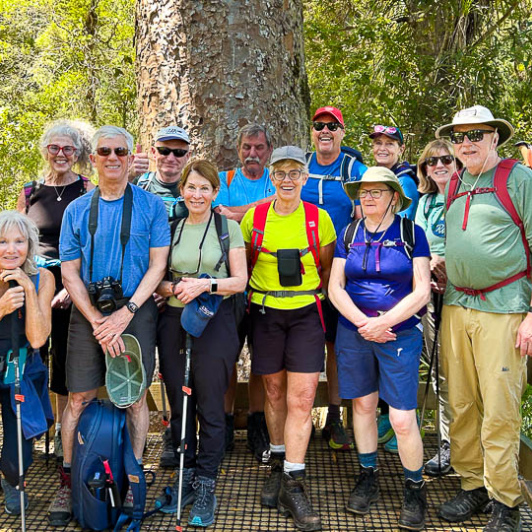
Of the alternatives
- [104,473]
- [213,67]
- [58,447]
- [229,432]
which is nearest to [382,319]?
[229,432]

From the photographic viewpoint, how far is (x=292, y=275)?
3.65 meters

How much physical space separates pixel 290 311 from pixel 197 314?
579mm

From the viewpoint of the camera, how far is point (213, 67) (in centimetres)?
499

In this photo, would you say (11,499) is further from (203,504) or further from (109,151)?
(109,151)

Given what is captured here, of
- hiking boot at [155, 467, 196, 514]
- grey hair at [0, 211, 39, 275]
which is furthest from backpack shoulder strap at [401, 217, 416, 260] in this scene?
grey hair at [0, 211, 39, 275]

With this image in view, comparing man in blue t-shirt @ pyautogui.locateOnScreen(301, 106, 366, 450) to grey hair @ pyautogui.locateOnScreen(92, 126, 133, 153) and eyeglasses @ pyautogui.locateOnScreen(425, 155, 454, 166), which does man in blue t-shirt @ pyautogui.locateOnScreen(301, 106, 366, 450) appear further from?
grey hair @ pyautogui.locateOnScreen(92, 126, 133, 153)

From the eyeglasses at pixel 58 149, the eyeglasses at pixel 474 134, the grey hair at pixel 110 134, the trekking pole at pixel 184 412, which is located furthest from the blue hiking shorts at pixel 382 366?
the eyeglasses at pixel 58 149

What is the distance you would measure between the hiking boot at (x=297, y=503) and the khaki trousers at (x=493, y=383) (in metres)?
1.00

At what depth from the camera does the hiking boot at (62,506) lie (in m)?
3.55

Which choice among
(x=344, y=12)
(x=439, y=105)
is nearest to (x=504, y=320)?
(x=439, y=105)

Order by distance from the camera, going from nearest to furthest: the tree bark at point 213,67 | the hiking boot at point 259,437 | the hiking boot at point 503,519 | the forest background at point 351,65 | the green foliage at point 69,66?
the hiking boot at point 503,519, the hiking boot at point 259,437, the tree bark at point 213,67, the forest background at point 351,65, the green foliage at point 69,66

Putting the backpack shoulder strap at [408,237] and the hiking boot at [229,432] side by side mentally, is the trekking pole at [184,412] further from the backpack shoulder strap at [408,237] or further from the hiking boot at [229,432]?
the backpack shoulder strap at [408,237]

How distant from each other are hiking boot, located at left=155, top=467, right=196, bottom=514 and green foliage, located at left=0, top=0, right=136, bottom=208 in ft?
38.6

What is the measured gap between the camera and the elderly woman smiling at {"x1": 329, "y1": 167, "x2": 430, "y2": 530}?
3.53 m
